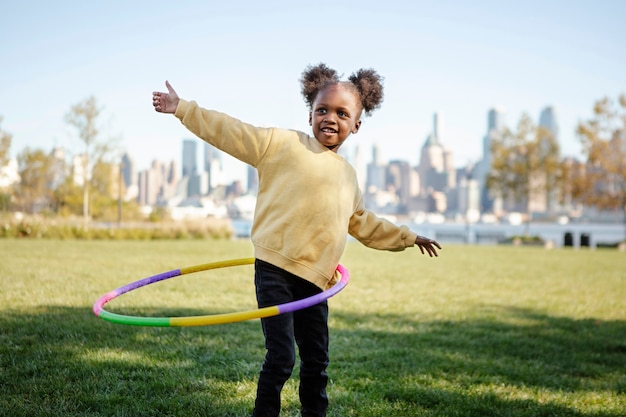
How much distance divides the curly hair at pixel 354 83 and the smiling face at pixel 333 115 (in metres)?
0.16

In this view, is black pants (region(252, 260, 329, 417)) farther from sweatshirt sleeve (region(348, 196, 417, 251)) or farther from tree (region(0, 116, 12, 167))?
tree (region(0, 116, 12, 167))

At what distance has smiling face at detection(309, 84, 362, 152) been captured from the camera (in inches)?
136

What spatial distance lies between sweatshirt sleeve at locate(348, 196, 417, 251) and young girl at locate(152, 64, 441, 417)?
0.81 feet

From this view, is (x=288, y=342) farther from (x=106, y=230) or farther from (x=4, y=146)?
(x=4, y=146)

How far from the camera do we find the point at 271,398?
3.19 meters

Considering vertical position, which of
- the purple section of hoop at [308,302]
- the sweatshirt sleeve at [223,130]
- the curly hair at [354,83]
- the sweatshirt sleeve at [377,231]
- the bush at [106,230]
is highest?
the curly hair at [354,83]

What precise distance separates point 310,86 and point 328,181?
0.76 metres

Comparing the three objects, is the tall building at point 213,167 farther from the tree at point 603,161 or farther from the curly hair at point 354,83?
the curly hair at point 354,83

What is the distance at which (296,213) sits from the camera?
10.7 feet

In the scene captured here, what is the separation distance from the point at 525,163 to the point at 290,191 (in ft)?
123

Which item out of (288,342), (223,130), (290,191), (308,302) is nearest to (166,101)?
(223,130)

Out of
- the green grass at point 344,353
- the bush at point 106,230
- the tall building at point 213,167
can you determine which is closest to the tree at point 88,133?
the bush at point 106,230

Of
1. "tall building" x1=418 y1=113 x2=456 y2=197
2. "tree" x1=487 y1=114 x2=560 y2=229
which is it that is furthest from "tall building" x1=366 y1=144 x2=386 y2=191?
"tree" x1=487 y1=114 x2=560 y2=229

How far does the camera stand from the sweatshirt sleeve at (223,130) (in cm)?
317
